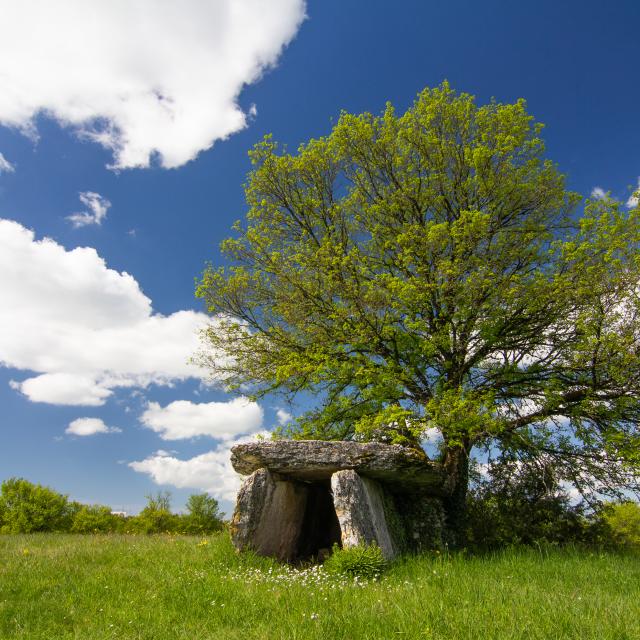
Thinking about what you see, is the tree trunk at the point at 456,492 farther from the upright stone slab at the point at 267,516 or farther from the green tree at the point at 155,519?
the green tree at the point at 155,519

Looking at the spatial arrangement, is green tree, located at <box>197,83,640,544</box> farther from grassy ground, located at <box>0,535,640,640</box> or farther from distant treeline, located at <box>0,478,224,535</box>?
distant treeline, located at <box>0,478,224,535</box>

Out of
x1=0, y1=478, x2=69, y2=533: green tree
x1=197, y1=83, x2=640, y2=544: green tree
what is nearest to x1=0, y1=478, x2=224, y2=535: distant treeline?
x1=0, y1=478, x2=69, y2=533: green tree

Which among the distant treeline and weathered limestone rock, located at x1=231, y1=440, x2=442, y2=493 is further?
the distant treeline

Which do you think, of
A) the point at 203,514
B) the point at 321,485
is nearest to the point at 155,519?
the point at 203,514

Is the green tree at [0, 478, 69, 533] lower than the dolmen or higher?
higher

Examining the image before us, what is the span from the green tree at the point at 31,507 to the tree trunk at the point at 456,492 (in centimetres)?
1895

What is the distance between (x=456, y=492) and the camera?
13258mm

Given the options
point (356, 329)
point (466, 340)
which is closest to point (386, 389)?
point (356, 329)

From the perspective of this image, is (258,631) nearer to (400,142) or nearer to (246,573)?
(246,573)

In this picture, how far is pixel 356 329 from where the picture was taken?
43.2ft

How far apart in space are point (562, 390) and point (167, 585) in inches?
415

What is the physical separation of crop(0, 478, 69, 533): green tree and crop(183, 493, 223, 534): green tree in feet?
18.8

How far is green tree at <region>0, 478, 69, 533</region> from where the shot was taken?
22386 millimetres

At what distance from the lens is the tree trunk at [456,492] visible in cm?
1252
